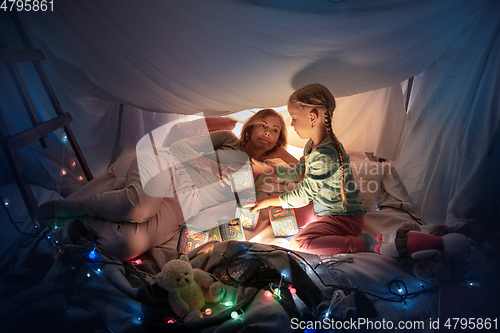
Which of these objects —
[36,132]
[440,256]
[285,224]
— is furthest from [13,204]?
[440,256]

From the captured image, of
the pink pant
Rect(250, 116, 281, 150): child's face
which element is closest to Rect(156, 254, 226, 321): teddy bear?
the pink pant

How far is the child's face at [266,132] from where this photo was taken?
145 cm

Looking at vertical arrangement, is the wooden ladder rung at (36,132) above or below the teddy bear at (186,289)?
above

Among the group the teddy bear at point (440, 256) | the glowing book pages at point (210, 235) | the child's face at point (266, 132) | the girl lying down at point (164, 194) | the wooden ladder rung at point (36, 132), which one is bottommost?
the teddy bear at point (440, 256)

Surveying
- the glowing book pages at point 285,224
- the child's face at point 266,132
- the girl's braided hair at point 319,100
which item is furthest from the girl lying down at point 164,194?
the girl's braided hair at point 319,100

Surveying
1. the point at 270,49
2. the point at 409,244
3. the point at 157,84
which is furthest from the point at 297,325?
the point at 157,84

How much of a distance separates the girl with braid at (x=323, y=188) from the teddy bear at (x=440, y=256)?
20 cm

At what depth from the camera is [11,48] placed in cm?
97

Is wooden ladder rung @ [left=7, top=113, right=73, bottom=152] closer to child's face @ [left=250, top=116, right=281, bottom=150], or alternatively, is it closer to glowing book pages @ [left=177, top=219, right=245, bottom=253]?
glowing book pages @ [left=177, top=219, right=245, bottom=253]

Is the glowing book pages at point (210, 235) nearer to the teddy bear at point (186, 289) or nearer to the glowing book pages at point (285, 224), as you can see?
the glowing book pages at point (285, 224)

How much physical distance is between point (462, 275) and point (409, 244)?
0.17 metres

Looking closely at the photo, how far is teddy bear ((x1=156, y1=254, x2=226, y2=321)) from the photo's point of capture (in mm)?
778

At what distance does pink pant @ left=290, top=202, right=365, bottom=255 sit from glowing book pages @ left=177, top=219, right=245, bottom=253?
247mm

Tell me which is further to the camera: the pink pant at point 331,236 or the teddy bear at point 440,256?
the pink pant at point 331,236
